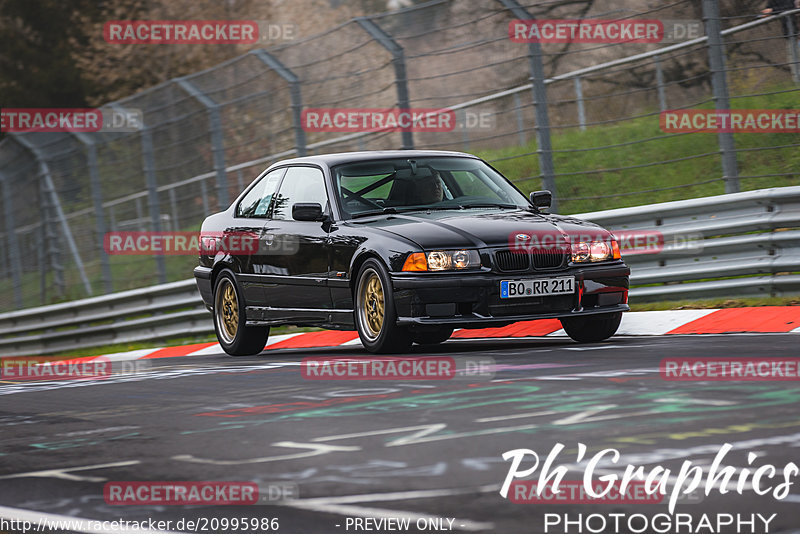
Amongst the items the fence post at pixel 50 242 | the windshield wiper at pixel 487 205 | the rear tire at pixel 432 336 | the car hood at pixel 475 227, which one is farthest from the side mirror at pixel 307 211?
the fence post at pixel 50 242

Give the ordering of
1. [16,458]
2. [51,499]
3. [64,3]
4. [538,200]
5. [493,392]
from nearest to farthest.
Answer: [51,499] → [16,458] → [493,392] → [538,200] → [64,3]

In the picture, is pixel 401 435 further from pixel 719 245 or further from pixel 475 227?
pixel 719 245

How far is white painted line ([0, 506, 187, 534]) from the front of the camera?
4309 mm

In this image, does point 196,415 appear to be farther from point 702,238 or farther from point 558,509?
point 702,238

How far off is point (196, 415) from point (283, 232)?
13.1 ft

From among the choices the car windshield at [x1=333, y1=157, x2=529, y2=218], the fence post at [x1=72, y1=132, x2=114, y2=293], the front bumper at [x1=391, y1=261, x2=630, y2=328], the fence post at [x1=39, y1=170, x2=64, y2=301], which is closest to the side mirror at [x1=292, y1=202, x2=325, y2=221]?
the car windshield at [x1=333, y1=157, x2=529, y2=218]

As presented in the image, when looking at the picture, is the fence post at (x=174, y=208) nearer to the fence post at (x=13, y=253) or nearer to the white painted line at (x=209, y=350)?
the white painted line at (x=209, y=350)

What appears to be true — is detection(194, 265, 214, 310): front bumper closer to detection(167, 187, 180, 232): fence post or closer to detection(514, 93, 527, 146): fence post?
detection(514, 93, 527, 146): fence post

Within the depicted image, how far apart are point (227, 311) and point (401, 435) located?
6422 millimetres

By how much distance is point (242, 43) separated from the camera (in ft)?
111

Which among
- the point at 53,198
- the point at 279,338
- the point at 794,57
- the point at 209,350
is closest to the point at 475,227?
the point at 794,57

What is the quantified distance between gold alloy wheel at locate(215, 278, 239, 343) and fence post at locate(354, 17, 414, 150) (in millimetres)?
2936

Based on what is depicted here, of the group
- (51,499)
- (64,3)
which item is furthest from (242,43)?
(51,499)

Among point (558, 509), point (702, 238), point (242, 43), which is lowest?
point (558, 509)
